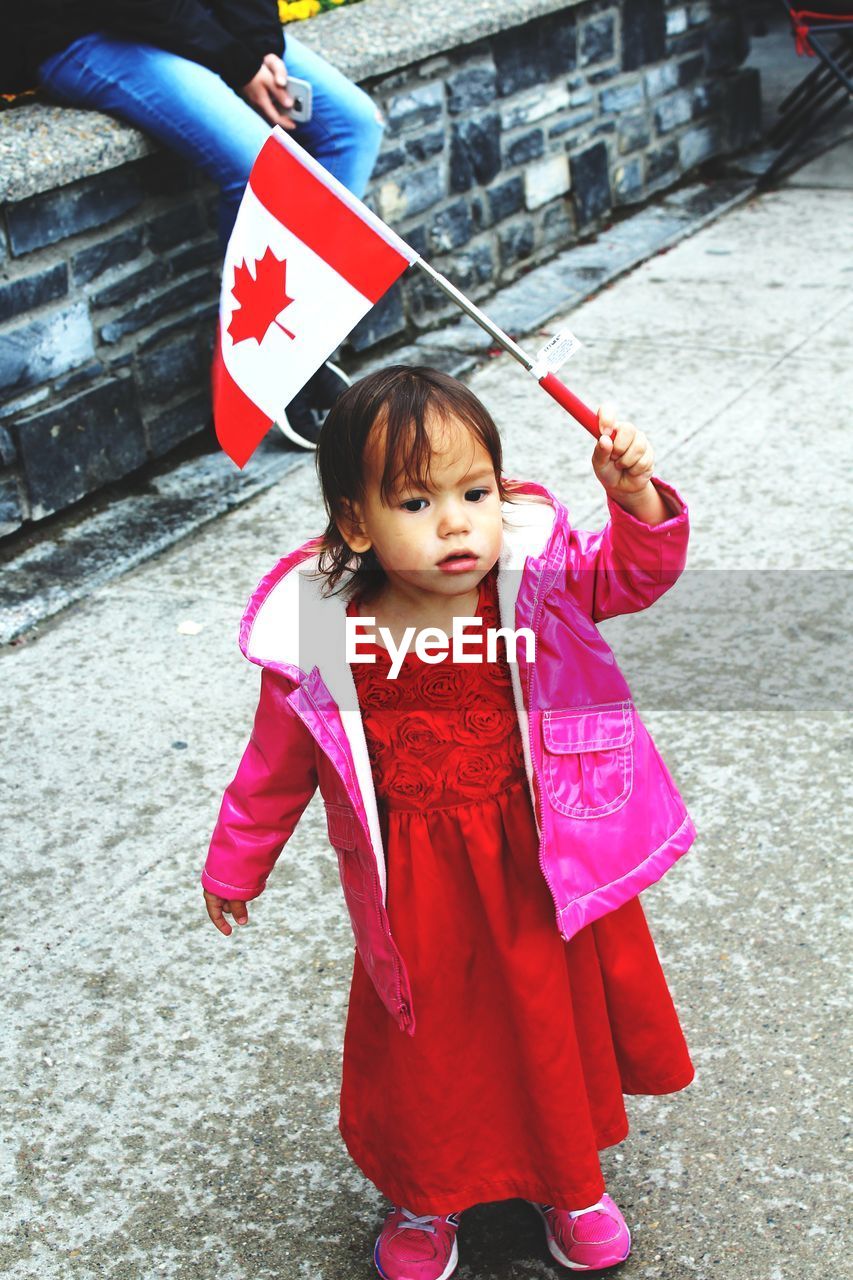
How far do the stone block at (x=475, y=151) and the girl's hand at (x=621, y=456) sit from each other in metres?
4.04

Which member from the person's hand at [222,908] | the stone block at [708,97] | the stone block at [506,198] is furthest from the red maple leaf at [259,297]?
the stone block at [708,97]

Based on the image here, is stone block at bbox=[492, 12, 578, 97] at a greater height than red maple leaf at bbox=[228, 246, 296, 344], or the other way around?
red maple leaf at bbox=[228, 246, 296, 344]

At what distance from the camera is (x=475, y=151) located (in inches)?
229

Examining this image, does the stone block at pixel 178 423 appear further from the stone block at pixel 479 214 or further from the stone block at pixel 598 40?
the stone block at pixel 598 40

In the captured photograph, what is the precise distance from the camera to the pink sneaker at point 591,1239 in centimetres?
216

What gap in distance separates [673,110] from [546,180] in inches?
43.8

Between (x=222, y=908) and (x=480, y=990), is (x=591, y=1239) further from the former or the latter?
(x=222, y=908)

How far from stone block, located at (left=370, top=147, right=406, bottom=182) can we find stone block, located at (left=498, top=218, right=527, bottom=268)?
2.39 feet

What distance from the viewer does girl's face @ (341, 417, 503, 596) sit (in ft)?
6.17

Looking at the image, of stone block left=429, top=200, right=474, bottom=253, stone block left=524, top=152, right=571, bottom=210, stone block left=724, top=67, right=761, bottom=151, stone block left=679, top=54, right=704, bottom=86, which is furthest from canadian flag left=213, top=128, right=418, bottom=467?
stone block left=724, top=67, right=761, bottom=151

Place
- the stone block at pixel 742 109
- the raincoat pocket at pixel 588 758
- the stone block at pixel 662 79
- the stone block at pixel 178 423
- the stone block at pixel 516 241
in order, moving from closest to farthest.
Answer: the raincoat pocket at pixel 588 758 < the stone block at pixel 178 423 < the stone block at pixel 516 241 < the stone block at pixel 662 79 < the stone block at pixel 742 109

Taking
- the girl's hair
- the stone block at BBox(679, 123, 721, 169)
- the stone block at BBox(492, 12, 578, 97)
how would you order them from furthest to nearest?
the stone block at BBox(679, 123, 721, 169), the stone block at BBox(492, 12, 578, 97), the girl's hair

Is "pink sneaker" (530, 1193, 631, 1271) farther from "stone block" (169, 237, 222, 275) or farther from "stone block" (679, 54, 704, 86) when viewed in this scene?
"stone block" (679, 54, 704, 86)
